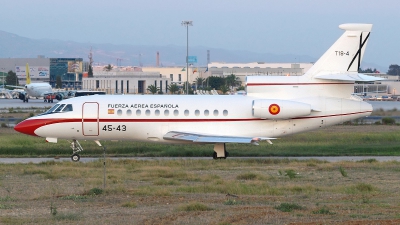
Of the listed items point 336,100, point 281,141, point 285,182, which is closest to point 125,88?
point 281,141

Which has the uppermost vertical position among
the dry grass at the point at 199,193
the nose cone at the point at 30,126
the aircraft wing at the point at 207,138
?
the nose cone at the point at 30,126

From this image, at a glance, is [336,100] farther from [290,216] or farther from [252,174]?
[290,216]

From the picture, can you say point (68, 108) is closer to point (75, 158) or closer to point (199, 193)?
point (75, 158)

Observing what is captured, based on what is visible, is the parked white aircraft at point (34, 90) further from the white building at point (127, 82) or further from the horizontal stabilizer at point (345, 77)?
the horizontal stabilizer at point (345, 77)

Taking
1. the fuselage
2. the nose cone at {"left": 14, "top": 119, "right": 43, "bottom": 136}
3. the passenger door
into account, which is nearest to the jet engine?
the fuselage

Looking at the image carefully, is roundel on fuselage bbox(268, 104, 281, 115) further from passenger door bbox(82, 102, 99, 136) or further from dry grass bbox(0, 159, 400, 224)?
passenger door bbox(82, 102, 99, 136)

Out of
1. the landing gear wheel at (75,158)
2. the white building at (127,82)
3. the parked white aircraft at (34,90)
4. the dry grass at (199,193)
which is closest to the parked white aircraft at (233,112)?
the landing gear wheel at (75,158)

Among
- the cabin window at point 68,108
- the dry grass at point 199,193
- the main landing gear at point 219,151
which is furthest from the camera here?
the cabin window at point 68,108

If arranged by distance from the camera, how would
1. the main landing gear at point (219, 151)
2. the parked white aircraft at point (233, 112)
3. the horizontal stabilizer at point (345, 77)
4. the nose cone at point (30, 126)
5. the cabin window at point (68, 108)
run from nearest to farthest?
the horizontal stabilizer at point (345, 77) → the main landing gear at point (219, 151) → the parked white aircraft at point (233, 112) → the nose cone at point (30, 126) → the cabin window at point (68, 108)

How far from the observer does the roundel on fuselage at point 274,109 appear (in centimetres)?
3102

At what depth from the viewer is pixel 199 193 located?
19969mm

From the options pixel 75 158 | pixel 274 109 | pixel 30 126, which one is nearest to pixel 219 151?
pixel 274 109

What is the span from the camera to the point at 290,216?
1553cm

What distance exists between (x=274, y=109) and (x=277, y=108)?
0.14m
